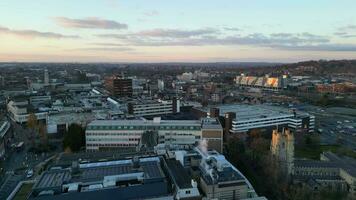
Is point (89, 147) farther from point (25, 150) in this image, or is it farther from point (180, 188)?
point (180, 188)

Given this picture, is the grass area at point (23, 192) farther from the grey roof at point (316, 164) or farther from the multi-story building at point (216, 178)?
the grey roof at point (316, 164)

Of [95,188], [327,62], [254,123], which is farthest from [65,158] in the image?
[327,62]

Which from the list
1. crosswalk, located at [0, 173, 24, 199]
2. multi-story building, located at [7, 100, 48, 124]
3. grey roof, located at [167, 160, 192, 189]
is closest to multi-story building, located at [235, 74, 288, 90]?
multi-story building, located at [7, 100, 48, 124]

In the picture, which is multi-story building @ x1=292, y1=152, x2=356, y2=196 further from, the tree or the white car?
the tree

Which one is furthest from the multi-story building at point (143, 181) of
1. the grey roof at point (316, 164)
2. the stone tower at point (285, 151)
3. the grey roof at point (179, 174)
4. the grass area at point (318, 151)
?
the grass area at point (318, 151)

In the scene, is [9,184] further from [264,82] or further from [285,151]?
[264,82]
